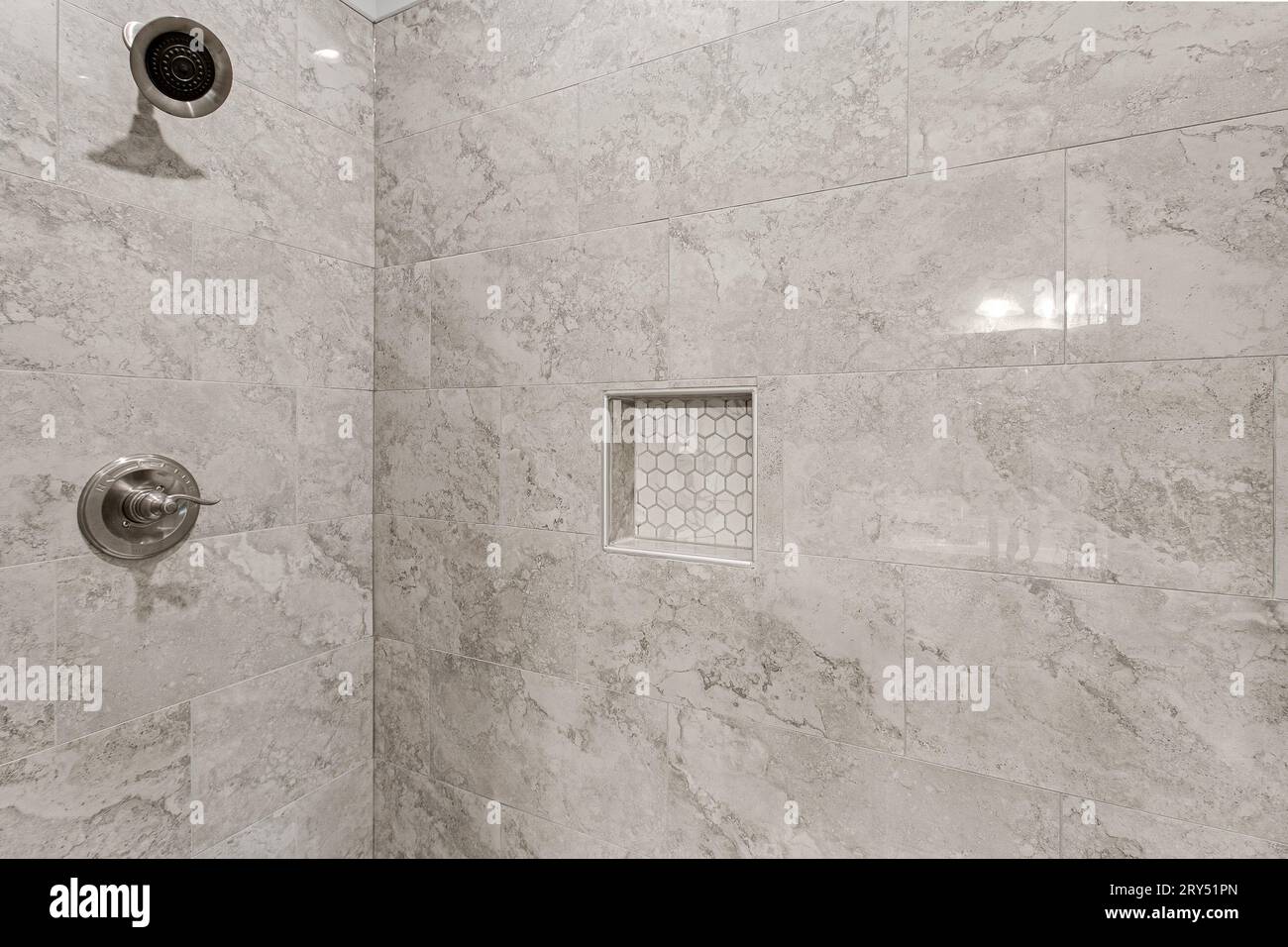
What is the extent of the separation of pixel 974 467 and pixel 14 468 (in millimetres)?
1459

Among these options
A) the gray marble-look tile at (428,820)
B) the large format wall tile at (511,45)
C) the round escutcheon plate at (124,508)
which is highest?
the large format wall tile at (511,45)

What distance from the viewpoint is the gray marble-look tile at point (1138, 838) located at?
2.76 feet

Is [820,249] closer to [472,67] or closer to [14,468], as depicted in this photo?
[472,67]

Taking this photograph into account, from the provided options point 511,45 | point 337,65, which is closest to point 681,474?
point 511,45

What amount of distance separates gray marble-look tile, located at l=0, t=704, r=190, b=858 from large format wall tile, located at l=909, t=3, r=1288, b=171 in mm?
1614

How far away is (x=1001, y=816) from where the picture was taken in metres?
0.96

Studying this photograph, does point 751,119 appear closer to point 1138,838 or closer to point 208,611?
point 1138,838

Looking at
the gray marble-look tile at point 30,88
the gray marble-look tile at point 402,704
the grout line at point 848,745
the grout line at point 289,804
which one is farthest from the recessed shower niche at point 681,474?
the gray marble-look tile at point 30,88

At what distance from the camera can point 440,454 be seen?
148cm

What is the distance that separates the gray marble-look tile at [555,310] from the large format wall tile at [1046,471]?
1.08ft

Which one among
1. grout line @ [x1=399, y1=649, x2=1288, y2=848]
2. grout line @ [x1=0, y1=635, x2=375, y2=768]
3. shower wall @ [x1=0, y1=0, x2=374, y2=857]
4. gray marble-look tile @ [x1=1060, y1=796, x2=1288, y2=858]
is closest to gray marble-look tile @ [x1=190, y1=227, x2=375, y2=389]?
shower wall @ [x1=0, y1=0, x2=374, y2=857]

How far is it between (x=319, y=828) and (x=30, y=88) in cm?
148

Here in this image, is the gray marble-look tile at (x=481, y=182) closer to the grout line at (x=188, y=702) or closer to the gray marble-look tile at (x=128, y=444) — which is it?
the gray marble-look tile at (x=128, y=444)
